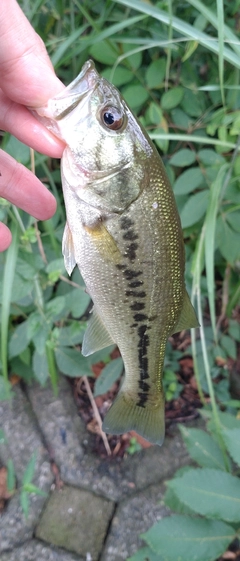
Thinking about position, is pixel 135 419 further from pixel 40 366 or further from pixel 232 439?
pixel 40 366

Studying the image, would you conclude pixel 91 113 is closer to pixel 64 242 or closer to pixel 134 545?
pixel 64 242

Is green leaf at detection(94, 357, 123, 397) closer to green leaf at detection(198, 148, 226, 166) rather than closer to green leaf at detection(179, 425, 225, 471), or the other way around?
green leaf at detection(179, 425, 225, 471)

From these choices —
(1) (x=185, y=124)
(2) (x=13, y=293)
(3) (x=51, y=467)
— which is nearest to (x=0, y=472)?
(3) (x=51, y=467)

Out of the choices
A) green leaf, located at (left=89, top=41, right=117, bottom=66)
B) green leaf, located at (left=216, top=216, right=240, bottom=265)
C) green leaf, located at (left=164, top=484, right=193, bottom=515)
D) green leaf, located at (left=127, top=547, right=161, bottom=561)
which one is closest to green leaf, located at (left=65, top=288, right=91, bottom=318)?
green leaf, located at (left=216, top=216, right=240, bottom=265)

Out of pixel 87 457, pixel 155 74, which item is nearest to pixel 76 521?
pixel 87 457

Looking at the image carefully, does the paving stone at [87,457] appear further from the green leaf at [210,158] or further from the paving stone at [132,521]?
the green leaf at [210,158]

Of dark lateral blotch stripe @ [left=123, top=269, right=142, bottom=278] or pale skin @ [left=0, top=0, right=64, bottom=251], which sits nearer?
pale skin @ [left=0, top=0, right=64, bottom=251]

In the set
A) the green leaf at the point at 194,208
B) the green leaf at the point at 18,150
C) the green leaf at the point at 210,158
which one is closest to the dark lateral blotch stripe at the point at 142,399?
the green leaf at the point at 194,208
